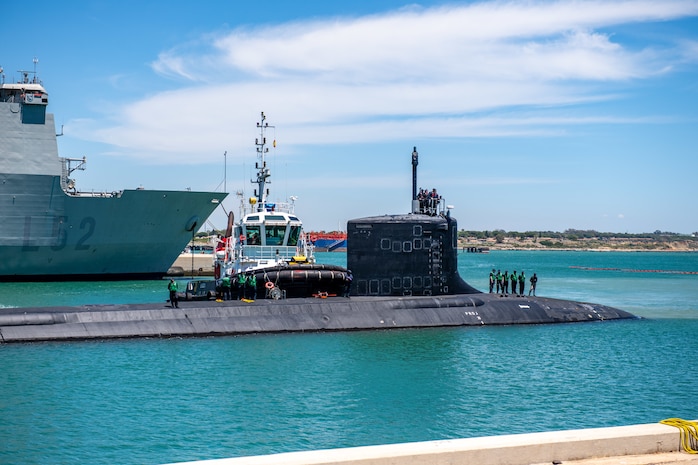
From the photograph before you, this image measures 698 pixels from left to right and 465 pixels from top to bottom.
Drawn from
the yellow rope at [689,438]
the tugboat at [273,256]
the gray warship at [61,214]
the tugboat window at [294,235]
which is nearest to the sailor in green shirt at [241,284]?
the tugboat at [273,256]

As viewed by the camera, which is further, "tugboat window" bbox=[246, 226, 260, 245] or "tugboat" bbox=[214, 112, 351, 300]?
"tugboat window" bbox=[246, 226, 260, 245]

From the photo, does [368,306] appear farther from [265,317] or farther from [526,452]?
[526,452]

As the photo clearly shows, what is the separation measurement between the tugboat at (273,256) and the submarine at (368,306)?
1.91 ft

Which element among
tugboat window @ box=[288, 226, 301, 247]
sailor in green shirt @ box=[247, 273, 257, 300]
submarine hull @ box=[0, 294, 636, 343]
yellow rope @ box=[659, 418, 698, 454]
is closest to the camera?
yellow rope @ box=[659, 418, 698, 454]

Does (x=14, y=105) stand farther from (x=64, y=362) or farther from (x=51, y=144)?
(x=64, y=362)

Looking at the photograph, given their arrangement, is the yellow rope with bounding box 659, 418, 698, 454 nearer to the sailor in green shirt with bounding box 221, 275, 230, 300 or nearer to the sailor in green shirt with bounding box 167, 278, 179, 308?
the sailor in green shirt with bounding box 167, 278, 179, 308

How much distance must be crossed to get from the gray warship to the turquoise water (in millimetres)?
24306

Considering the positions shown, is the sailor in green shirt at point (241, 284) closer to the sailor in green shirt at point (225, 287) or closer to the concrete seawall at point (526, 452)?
the sailor in green shirt at point (225, 287)

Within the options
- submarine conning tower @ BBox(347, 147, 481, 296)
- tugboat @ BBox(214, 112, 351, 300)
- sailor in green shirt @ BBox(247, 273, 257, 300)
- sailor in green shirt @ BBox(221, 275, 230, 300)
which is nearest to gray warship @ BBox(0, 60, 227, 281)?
tugboat @ BBox(214, 112, 351, 300)

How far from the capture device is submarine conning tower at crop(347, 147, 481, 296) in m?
23.4

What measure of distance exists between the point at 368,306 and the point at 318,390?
26.2ft

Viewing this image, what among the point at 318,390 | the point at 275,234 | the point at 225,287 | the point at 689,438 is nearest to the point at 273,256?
the point at 275,234

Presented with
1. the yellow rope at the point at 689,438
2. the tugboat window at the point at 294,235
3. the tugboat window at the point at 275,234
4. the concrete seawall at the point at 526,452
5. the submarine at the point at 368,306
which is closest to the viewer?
the concrete seawall at the point at 526,452

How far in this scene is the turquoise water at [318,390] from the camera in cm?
1230
